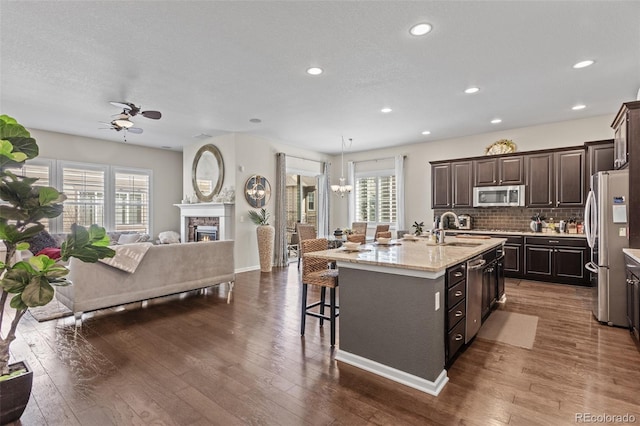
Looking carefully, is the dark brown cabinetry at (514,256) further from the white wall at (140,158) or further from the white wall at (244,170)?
the white wall at (140,158)

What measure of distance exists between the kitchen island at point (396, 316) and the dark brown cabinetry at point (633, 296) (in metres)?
1.71

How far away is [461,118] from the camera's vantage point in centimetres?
561

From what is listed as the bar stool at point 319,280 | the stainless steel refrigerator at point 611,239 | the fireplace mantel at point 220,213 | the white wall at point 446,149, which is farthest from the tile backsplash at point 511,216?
the fireplace mantel at point 220,213

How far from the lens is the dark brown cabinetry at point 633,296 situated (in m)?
2.94

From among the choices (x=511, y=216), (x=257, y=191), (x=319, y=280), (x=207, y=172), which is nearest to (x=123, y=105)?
(x=207, y=172)

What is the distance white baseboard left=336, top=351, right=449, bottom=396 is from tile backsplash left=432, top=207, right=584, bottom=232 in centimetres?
504

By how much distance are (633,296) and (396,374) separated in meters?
2.66

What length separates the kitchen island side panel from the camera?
2.26 metres

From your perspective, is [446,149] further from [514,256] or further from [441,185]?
[514,256]

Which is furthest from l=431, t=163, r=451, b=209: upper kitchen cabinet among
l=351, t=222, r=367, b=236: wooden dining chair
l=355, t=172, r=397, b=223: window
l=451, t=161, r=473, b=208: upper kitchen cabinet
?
l=351, t=222, r=367, b=236: wooden dining chair

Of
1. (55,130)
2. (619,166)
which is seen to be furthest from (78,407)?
(55,130)

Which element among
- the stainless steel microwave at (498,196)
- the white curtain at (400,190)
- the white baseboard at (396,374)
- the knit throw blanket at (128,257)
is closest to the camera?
the white baseboard at (396,374)

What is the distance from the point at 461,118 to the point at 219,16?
4493 millimetres

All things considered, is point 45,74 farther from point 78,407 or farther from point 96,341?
point 78,407
